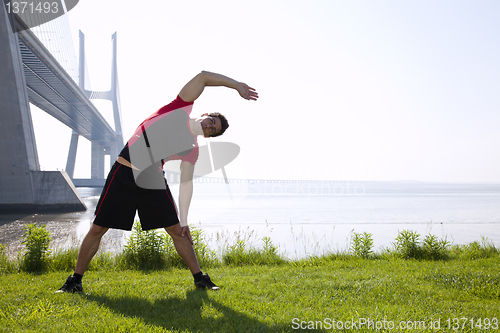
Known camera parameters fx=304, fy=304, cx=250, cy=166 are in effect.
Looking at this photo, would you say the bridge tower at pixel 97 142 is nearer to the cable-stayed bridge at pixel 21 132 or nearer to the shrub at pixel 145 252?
the cable-stayed bridge at pixel 21 132

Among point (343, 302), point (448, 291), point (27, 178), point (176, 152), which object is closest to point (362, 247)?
point (448, 291)

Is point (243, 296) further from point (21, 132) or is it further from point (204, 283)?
point (21, 132)

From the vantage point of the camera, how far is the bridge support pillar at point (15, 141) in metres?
13.7

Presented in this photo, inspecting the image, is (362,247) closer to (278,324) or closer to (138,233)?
(278,324)

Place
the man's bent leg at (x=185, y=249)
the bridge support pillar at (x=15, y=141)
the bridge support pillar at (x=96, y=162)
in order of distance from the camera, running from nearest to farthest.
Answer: the man's bent leg at (x=185, y=249)
the bridge support pillar at (x=15, y=141)
the bridge support pillar at (x=96, y=162)

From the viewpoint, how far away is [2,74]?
13711mm

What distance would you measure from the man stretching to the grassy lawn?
32 centimetres

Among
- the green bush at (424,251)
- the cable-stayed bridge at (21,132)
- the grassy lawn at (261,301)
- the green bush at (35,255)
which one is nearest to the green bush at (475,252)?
the green bush at (424,251)

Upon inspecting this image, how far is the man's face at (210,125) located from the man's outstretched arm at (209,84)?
0.73 feet

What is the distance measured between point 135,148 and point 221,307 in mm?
1446

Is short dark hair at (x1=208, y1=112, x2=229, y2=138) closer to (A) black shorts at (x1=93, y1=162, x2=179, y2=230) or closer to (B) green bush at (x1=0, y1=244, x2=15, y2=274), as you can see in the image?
(A) black shorts at (x1=93, y1=162, x2=179, y2=230)

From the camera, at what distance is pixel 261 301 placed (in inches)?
91.4

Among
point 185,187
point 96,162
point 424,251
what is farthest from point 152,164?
point 96,162

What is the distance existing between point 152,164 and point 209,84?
0.83 metres
